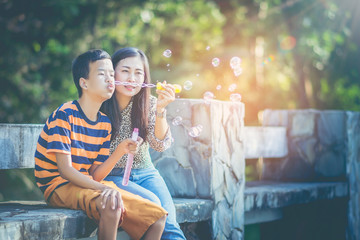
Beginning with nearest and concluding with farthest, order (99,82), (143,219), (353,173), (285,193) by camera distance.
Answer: (143,219), (99,82), (285,193), (353,173)

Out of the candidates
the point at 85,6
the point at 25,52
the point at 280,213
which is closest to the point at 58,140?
the point at 280,213

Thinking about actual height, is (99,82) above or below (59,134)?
above

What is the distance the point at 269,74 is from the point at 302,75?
132 inches

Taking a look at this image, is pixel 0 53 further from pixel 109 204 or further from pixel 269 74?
pixel 269 74

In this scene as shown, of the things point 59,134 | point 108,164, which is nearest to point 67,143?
point 59,134

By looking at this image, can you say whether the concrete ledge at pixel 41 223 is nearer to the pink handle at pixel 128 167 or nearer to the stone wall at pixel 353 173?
the pink handle at pixel 128 167

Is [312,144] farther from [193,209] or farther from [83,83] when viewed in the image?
[83,83]

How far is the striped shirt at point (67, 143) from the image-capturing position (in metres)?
2.61

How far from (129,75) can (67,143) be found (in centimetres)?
69

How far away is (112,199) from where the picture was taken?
2.42m

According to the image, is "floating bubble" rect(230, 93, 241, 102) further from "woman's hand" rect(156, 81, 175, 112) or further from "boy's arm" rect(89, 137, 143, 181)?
"boy's arm" rect(89, 137, 143, 181)

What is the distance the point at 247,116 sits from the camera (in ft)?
29.5

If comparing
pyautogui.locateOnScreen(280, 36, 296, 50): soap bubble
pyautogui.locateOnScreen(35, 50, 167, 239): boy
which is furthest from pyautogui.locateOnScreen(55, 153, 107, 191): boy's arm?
pyautogui.locateOnScreen(280, 36, 296, 50): soap bubble

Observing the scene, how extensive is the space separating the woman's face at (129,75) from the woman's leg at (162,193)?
528mm
